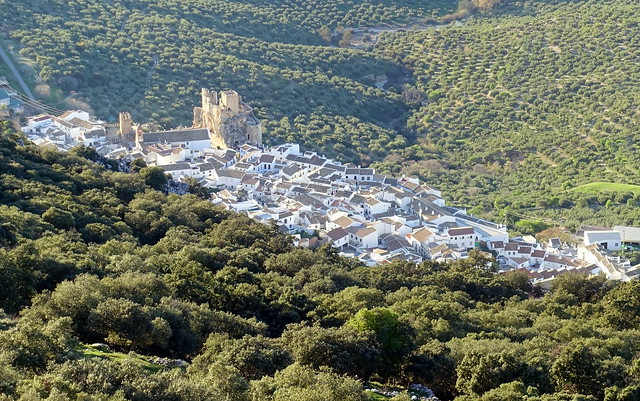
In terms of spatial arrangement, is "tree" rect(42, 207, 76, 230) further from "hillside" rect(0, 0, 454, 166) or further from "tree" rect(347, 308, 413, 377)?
"hillside" rect(0, 0, 454, 166)

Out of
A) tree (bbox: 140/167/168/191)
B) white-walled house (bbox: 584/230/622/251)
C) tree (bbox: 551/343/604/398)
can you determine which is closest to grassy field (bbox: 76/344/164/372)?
tree (bbox: 551/343/604/398)

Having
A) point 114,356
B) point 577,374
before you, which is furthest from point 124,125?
point 577,374

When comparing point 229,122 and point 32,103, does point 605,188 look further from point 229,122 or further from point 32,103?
point 32,103

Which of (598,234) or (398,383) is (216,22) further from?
(398,383)

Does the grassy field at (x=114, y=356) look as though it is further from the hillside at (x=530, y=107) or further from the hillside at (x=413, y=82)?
the hillside at (x=530, y=107)

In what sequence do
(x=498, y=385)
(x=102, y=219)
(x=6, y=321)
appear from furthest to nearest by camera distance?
(x=102, y=219)
(x=498, y=385)
(x=6, y=321)

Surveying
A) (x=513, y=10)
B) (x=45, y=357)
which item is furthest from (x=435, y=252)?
(x=513, y=10)
